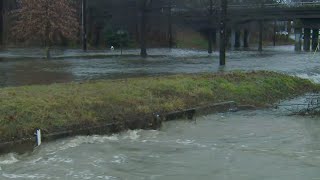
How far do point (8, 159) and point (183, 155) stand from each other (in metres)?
3.14

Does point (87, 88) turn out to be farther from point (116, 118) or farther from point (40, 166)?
point (40, 166)

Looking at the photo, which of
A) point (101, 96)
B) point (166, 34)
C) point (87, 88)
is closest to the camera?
point (101, 96)

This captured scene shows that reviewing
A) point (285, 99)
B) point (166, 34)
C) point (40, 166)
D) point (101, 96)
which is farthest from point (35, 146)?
point (166, 34)

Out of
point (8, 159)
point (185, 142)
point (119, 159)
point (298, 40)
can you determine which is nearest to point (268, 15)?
point (298, 40)

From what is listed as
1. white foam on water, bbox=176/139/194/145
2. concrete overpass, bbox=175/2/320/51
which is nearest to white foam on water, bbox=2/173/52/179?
white foam on water, bbox=176/139/194/145

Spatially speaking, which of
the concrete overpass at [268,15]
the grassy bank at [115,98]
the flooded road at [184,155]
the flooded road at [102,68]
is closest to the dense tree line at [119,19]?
the concrete overpass at [268,15]

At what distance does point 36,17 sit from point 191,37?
57.2 metres

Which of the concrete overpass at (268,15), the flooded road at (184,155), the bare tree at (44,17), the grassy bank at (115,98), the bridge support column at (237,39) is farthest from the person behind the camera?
the bridge support column at (237,39)

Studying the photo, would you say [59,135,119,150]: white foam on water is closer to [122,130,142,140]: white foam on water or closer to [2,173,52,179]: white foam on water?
[122,130,142,140]: white foam on water

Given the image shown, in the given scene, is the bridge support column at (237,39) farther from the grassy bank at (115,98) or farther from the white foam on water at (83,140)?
the white foam on water at (83,140)

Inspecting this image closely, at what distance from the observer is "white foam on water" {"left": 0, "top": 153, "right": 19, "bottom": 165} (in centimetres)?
939

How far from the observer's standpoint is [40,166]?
920 cm

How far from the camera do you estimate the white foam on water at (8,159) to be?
939cm

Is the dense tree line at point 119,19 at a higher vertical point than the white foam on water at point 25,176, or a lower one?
higher
